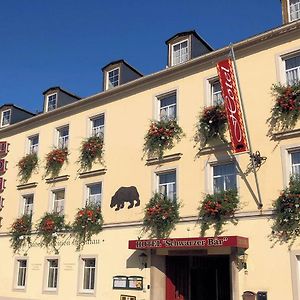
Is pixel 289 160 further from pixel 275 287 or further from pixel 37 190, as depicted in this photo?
pixel 37 190

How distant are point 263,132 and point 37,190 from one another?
12.1 m

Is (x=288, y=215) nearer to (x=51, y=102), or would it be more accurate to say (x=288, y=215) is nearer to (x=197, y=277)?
(x=197, y=277)

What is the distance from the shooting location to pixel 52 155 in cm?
2186

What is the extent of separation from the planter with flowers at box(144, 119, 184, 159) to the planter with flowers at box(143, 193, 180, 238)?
5.89ft

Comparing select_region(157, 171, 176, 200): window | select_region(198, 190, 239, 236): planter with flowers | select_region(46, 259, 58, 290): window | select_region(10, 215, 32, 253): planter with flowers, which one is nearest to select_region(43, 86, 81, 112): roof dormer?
select_region(10, 215, 32, 253): planter with flowers

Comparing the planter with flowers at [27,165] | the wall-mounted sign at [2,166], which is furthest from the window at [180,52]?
the wall-mounted sign at [2,166]

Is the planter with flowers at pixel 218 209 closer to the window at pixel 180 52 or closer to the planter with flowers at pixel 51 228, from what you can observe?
the window at pixel 180 52

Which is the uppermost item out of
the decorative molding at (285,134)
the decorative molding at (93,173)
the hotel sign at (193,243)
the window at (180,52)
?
the window at (180,52)

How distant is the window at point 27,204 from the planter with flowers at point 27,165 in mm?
905

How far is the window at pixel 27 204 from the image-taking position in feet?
74.8

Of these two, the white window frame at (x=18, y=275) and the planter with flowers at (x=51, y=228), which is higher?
the planter with flowers at (x=51, y=228)

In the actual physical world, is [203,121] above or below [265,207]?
above

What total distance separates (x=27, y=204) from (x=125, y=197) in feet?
23.3

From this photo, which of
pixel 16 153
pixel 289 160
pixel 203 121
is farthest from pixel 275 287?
pixel 16 153
